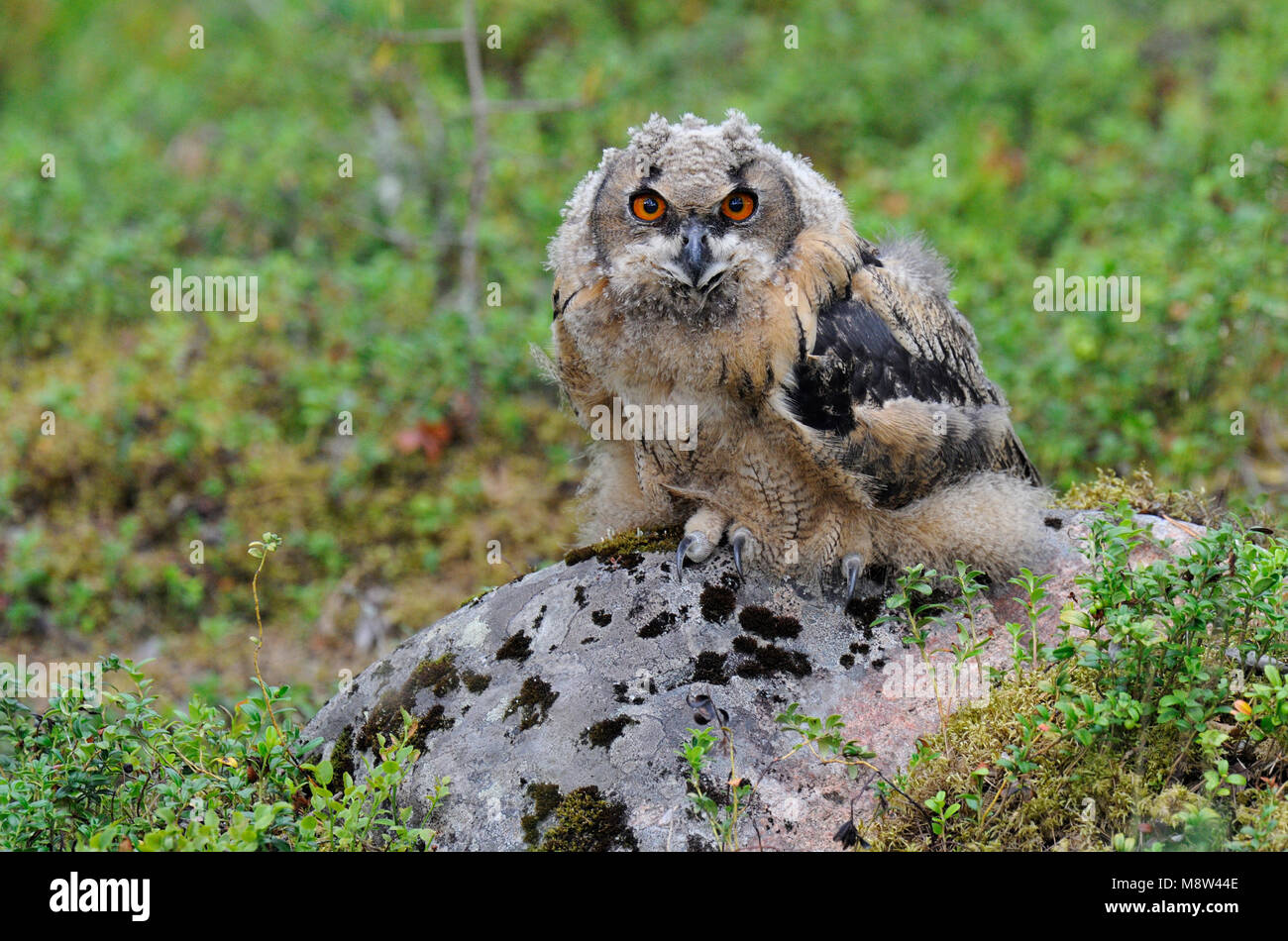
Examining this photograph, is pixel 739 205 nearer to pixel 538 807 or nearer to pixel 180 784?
pixel 538 807

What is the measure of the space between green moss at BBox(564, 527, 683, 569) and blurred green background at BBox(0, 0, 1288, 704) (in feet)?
7.29

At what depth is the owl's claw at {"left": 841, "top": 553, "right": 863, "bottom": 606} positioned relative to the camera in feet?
13.8

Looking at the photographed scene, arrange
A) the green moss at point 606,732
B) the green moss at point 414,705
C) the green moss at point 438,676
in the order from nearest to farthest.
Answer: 1. the green moss at point 606,732
2. the green moss at point 414,705
3. the green moss at point 438,676

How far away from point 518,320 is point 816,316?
4194mm

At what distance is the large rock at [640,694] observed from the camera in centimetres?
362

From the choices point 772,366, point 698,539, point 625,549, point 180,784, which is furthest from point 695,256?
point 180,784

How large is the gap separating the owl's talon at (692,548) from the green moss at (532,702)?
664mm

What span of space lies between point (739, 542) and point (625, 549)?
0.46m

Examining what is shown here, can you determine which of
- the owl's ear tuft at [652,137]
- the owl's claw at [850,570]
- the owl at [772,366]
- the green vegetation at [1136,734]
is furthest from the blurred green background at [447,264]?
the owl's ear tuft at [652,137]

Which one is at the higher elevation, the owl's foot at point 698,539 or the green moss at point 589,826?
the owl's foot at point 698,539

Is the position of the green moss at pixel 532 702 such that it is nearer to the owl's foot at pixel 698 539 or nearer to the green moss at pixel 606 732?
the green moss at pixel 606 732

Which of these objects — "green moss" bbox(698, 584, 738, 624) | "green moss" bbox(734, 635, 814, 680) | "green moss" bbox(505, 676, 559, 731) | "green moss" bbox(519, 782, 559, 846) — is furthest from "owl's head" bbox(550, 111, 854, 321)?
"green moss" bbox(519, 782, 559, 846)

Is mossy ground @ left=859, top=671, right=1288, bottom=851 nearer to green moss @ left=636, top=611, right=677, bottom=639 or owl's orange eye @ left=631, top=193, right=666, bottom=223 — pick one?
green moss @ left=636, top=611, right=677, bottom=639
